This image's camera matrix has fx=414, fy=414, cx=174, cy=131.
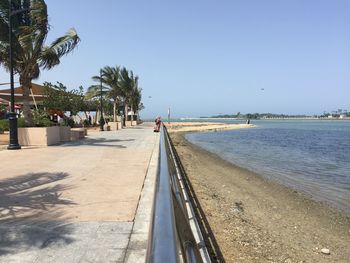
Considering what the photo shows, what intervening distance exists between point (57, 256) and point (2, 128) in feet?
89.2

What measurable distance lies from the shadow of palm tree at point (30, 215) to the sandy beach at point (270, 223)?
2.49 meters

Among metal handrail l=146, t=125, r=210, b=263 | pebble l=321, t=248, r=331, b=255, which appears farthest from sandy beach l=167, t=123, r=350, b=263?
metal handrail l=146, t=125, r=210, b=263

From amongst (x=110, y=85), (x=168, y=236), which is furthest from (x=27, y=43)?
(x=110, y=85)

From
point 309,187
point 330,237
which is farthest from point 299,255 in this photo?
point 309,187

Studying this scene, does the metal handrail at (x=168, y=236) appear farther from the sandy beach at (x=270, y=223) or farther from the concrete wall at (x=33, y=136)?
the concrete wall at (x=33, y=136)

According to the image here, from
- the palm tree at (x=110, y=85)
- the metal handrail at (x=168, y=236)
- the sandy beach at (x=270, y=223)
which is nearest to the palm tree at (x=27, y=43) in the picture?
the sandy beach at (x=270, y=223)

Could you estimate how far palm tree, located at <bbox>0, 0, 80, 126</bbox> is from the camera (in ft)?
61.5

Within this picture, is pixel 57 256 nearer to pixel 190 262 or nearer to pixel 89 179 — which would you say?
pixel 190 262

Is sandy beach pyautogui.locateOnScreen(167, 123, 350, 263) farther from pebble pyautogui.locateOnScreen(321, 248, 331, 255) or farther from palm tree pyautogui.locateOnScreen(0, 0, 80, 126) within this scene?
palm tree pyautogui.locateOnScreen(0, 0, 80, 126)

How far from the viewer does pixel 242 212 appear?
9.75 m

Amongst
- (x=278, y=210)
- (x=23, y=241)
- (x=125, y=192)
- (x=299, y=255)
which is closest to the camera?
(x=23, y=241)

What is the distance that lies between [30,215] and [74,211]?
659 millimetres

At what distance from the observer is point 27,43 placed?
19.0 meters

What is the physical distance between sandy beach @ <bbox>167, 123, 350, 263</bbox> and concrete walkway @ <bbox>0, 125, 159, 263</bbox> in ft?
5.25
